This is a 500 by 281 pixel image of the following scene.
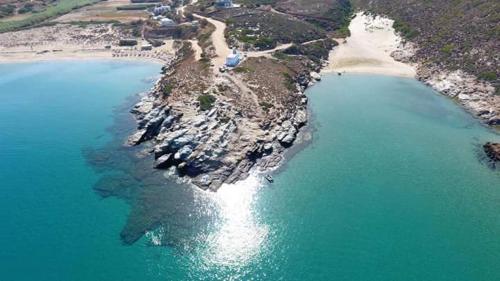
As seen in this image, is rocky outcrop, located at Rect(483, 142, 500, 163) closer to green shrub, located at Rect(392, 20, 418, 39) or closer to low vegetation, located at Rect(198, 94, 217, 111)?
low vegetation, located at Rect(198, 94, 217, 111)

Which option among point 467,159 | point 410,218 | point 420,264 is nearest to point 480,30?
point 467,159

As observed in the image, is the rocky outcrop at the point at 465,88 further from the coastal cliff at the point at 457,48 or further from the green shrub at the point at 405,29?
the green shrub at the point at 405,29

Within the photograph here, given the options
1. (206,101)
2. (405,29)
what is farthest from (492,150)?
(405,29)

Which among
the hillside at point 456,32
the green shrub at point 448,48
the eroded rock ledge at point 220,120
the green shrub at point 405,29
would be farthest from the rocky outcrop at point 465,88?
the eroded rock ledge at point 220,120

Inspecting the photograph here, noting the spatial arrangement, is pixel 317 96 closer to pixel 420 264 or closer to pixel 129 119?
pixel 129 119

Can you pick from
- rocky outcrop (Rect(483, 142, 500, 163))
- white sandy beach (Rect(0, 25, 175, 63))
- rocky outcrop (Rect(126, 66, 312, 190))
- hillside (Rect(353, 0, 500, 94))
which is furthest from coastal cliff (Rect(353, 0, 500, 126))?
white sandy beach (Rect(0, 25, 175, 63))

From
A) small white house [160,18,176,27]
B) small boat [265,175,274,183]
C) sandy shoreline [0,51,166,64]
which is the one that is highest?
small boat [265,175,274,183]

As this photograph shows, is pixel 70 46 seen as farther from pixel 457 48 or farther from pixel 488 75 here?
pixel 488 75
